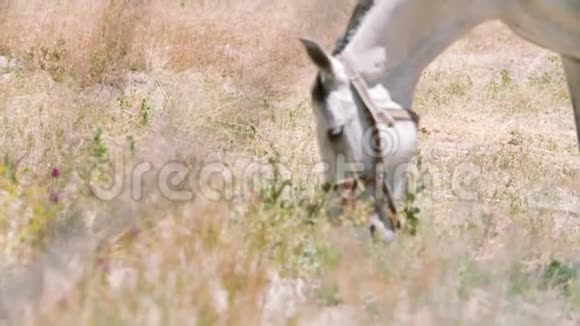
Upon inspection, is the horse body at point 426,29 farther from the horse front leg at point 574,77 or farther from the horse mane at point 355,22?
the horse front leg at point 574,77

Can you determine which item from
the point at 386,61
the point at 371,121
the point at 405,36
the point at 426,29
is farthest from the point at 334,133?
the point at 426,29

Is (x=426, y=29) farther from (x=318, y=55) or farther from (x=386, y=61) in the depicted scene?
(x=318, y=55)

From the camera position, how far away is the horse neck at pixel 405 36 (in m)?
4.66

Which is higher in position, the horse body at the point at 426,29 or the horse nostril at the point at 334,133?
the horse body at the point at 426,29

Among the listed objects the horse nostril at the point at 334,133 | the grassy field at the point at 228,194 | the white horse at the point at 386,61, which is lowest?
the grassy field at the point at 228,194

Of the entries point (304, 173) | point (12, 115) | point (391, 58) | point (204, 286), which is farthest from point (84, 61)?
point (204, 286)

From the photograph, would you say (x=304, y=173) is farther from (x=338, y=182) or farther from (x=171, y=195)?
(x=171, y=195)

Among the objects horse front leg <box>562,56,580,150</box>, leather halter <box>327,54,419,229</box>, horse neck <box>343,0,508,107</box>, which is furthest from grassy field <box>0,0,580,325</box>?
horse front leg <box>562,56,580,150</box>

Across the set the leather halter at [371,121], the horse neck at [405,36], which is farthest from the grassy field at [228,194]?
the horse neck at [405,36]

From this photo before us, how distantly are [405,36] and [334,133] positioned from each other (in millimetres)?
581

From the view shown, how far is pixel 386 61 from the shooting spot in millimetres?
4711

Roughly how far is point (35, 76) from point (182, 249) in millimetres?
5517

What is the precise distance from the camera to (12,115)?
7293mm

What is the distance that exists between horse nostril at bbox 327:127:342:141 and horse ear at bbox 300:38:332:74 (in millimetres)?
226
